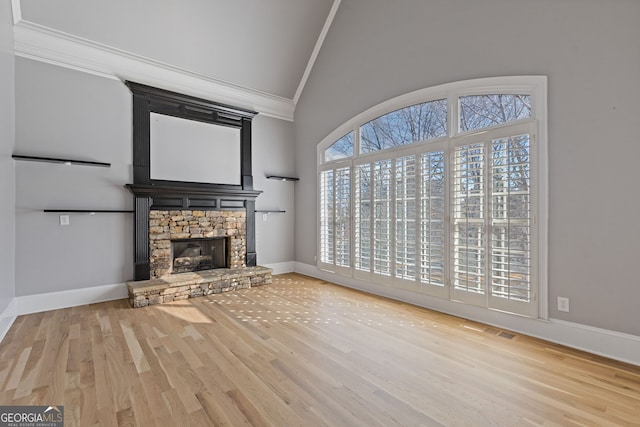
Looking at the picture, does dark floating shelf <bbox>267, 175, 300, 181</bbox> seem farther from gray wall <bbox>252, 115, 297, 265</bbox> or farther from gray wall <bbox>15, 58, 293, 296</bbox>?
gray wall <bbox>15, 58, 293, 296</bbox>

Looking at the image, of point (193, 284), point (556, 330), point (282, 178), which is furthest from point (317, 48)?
point (556, 330)

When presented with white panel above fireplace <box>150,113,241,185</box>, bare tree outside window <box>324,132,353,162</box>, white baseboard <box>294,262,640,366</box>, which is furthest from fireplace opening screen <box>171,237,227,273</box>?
white baseboard <box>294,262,640,366</box>

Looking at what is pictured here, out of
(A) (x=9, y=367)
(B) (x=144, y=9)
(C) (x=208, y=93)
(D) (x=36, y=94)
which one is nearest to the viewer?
(A) (x=9, y=367)

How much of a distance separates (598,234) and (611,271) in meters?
0.31

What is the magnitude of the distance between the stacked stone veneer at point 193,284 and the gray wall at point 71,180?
22.7 inches

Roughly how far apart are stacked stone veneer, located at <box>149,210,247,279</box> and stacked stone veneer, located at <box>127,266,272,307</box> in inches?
9.0

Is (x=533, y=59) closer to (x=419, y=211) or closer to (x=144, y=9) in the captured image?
(x=419, y=211)

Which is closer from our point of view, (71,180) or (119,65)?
(71,180)

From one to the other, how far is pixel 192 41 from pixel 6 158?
9.04 feet

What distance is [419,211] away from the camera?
3.76 meters

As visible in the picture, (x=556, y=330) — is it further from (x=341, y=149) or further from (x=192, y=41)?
(x=192, y=41)

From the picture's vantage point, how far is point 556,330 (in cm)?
274

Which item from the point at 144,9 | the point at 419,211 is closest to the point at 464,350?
the point at 419,211

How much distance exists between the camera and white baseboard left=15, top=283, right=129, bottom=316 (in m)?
3.54
